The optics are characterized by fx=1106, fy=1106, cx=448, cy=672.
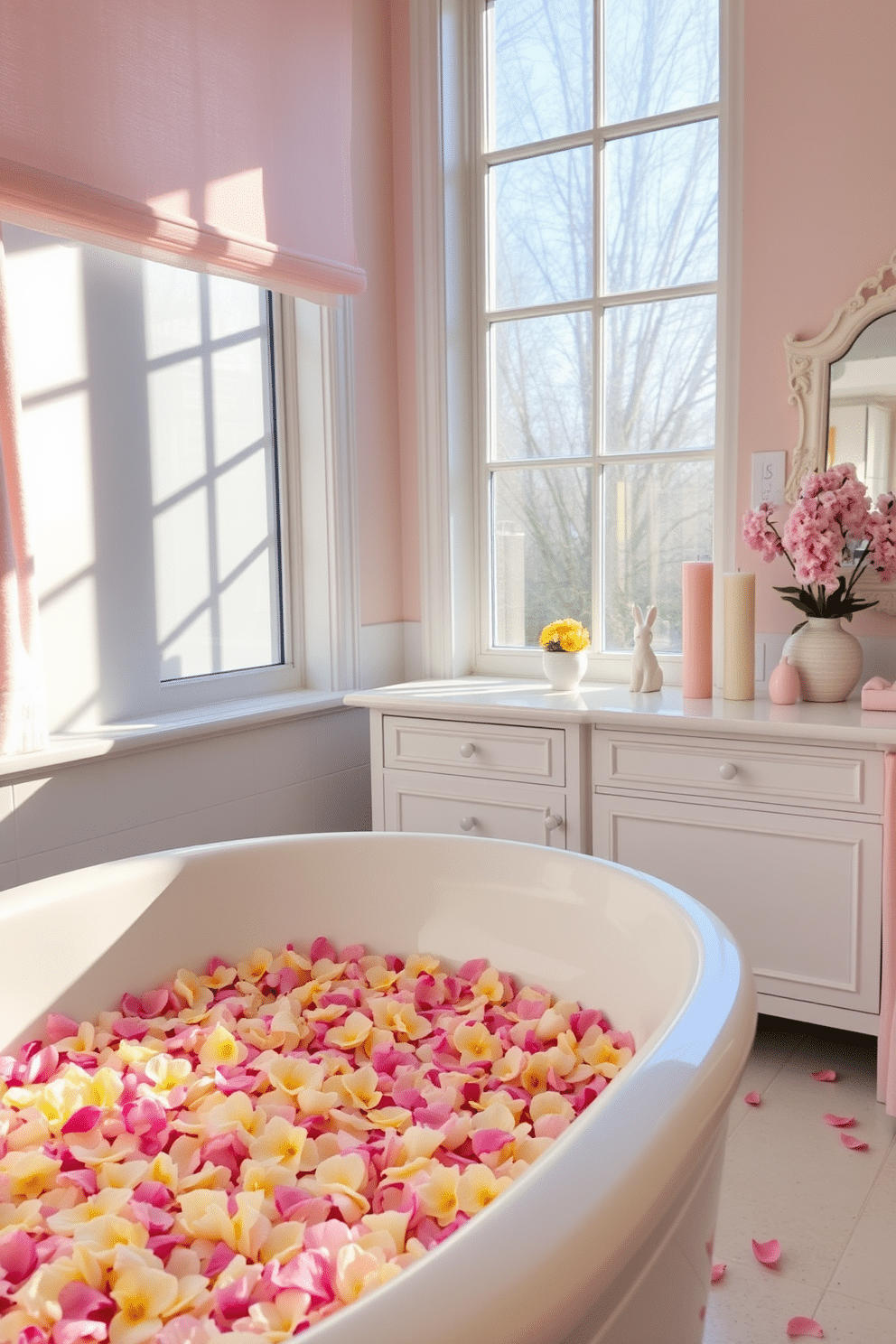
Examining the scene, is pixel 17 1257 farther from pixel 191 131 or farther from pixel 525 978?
pixel 191 131

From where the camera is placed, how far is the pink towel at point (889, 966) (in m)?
2.13

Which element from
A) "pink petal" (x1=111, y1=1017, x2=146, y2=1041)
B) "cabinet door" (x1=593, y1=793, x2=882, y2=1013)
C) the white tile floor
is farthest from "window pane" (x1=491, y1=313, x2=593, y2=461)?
"pink petal" (x1=111, y1=1017, x2=146, y2=1041)

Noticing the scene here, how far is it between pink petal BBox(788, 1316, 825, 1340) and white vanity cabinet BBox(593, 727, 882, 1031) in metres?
0.76

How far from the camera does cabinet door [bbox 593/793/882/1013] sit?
2.23 meters

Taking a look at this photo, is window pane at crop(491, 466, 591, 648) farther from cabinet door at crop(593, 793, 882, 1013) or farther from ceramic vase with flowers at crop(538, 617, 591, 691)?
cabinet door at crop(593, 793, 882, 1013)

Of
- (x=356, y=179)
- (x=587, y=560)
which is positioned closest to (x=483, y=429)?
(x=587, y=560)

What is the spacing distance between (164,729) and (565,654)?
1003 millimetres

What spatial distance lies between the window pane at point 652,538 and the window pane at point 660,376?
0.08 metres

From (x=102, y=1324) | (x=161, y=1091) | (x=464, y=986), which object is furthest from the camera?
(x=464, y=986)

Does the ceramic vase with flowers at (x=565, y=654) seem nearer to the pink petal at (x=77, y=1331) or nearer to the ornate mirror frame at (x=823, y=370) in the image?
the ornate mirror frame at (x=823, y=370)

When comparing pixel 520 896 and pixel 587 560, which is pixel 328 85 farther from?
pixel 520 896

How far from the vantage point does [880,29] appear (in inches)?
97.0

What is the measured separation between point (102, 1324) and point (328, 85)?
9.08 ft

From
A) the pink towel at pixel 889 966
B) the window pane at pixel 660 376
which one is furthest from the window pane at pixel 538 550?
the pink towel at pixel 889 966
